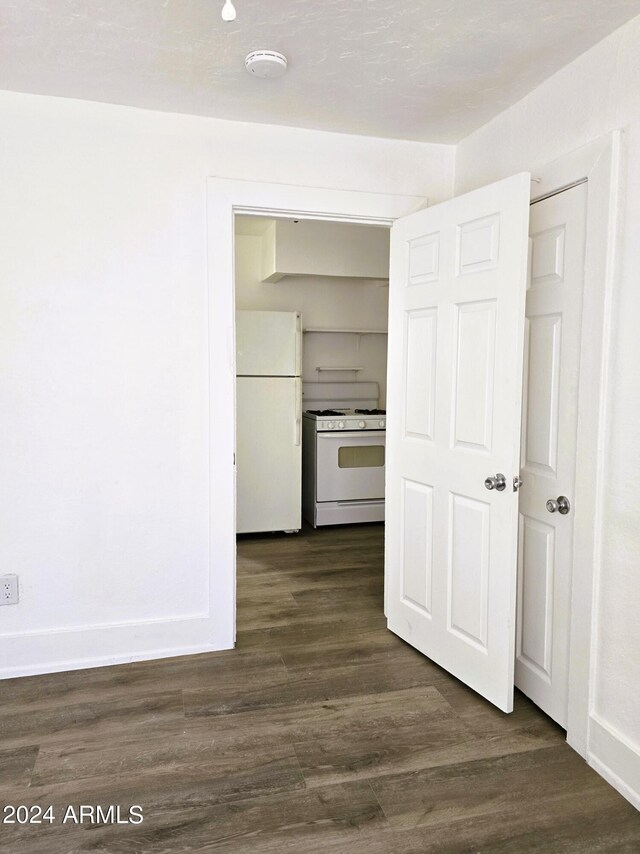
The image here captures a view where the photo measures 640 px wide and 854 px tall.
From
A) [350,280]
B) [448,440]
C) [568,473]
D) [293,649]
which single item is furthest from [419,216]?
[350,280]

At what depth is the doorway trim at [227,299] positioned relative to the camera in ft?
9.23

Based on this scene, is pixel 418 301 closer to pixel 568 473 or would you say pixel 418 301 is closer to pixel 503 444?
pixel 503 444

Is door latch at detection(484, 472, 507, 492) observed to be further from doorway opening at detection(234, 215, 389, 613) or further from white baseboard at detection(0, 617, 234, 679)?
doorway opening at detection(234, 215, 389, 613)

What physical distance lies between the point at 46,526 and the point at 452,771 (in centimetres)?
188

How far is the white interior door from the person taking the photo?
7.25ft

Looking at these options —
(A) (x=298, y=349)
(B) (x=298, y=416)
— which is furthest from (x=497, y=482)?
(A) (x=298, y=349)

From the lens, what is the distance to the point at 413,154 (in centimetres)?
307

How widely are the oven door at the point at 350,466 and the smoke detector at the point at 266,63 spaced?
122 inches

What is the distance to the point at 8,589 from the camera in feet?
8.80

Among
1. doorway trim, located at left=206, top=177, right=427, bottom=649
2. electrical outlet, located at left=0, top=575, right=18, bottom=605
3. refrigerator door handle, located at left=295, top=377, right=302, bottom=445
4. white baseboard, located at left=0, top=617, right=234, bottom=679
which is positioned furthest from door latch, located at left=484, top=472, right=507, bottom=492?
refrigerator door handle, located at left=295, top=377, right=302, bottom=445

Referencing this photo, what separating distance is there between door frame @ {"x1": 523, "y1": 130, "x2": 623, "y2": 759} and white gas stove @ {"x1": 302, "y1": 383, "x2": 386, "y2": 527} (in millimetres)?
3005

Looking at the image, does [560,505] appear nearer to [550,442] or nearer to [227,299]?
[550,442]

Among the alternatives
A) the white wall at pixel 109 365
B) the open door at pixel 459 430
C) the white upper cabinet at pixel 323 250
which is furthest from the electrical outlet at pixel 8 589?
the white upper cabinet at pixel 323 250

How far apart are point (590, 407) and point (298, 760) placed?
1540mm
